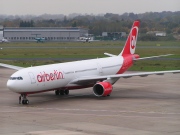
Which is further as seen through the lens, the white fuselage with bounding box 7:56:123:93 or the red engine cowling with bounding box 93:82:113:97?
the red engine cowling with bounding box 93:82:113:97

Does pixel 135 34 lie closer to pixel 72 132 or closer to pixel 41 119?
pixel 41 119

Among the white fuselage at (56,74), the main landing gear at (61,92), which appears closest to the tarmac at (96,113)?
the main landing gear at (61,92)

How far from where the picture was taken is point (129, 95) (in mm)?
50344

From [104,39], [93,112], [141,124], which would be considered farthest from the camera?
[104,39]

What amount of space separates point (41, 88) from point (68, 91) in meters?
6.18

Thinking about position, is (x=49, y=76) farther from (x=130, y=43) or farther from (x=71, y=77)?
(x=130, y=43)

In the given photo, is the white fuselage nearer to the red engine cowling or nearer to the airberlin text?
the airberlin text

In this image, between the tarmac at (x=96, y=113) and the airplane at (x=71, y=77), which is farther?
the airplane at (x=71, y=77)

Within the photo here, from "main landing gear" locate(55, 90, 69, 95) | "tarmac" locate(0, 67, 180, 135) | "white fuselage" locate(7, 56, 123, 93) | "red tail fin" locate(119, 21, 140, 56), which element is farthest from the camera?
"red tail fin" locate(119, 21, 140, 56)

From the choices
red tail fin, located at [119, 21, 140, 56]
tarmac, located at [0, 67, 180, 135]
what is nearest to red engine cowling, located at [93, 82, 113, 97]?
tarmac, located at [0, 67, 180, 135]

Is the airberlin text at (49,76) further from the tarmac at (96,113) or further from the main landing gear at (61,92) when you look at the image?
the main landing gear at (61,92)

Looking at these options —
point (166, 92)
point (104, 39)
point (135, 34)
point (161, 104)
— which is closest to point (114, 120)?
point (161, 104)

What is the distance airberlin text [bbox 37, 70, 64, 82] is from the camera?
44144 mm

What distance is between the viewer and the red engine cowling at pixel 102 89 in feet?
156
